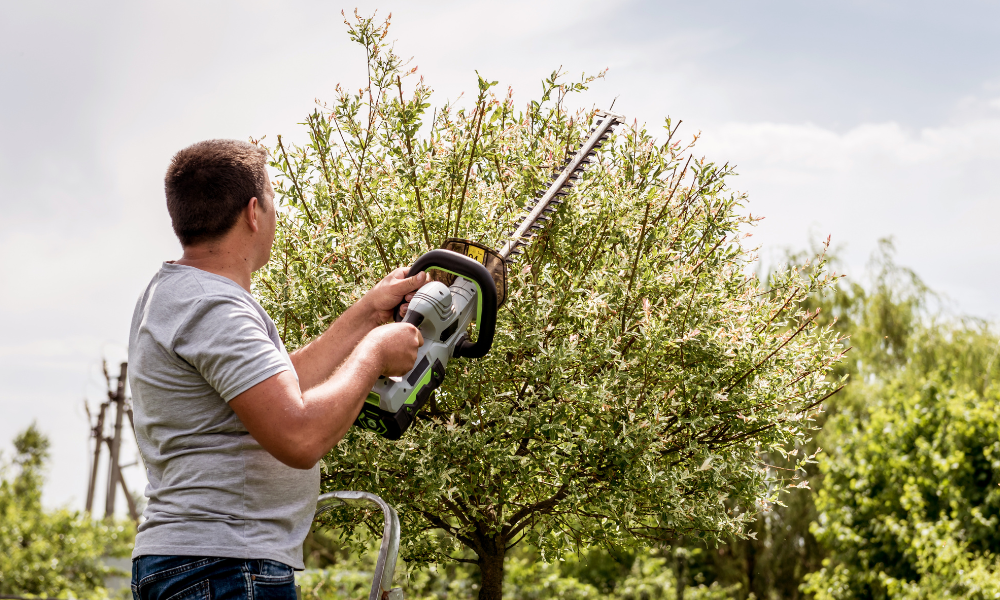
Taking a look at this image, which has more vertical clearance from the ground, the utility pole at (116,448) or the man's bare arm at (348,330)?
the utility pole at (116,448)

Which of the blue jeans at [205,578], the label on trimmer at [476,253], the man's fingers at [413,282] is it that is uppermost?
the label on trimmer at [476,253]

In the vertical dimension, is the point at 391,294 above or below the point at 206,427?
above

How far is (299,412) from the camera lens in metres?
1.58

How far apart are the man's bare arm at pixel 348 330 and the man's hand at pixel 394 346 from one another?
0.33m

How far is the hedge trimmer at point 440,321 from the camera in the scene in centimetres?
204

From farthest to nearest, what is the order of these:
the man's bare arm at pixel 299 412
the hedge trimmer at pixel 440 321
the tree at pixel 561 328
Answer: the tree at pixel 561 328, the hedge trimmer at pixel 440 321, the man's bare arm at pixel 299 412

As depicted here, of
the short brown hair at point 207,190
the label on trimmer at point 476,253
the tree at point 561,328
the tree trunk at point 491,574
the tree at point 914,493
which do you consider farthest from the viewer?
the tree at point 914,493

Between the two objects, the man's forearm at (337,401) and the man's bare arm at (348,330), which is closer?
the man's forearm at (337,401)

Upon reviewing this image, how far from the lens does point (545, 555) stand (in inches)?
137

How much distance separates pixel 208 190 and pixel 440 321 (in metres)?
0.70

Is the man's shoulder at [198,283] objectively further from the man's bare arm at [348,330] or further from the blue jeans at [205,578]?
the blue jeans at [205,578]

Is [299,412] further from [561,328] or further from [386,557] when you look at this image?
[561,328]

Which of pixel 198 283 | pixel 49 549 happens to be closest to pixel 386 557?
pixel 198 283

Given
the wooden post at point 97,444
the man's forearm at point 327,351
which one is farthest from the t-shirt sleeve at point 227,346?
the wooden post at point 97,444
